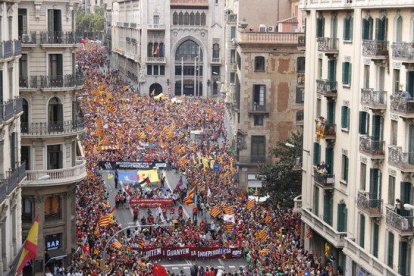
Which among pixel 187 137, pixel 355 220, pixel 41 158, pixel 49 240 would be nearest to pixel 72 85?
pixel 41 158

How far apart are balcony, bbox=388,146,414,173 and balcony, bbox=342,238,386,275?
5675 mm

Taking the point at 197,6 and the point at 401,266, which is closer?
the point at 401,266

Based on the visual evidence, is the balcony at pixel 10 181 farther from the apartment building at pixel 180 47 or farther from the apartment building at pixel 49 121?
the apartment building at pixel 180 47

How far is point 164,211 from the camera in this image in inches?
Result: 2862

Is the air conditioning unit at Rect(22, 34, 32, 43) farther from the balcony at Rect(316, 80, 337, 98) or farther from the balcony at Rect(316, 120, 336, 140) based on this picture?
the balcony at Rect(316, 120, 336, 140)

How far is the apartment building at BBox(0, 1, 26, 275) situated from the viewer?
43188 mm

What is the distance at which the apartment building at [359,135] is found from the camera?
45344mm

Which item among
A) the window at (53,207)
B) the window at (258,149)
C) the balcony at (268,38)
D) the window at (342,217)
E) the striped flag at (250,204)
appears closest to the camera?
the window at (342,217)

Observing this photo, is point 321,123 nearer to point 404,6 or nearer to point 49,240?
point 404,6

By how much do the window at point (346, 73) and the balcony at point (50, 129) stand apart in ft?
57.6

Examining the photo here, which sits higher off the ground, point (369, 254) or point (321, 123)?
point (321, 123)

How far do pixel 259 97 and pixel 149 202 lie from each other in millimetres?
17052

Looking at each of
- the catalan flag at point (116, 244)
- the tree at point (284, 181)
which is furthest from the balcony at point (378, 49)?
the catalan flag at point (116, 244)

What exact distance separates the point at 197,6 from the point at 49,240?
10335cm
